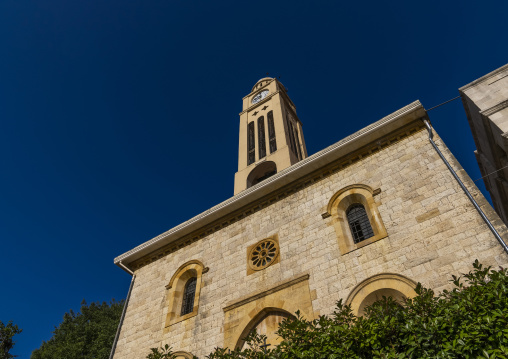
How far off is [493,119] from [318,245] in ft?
18.0

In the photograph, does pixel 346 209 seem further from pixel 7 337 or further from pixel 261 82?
pixel 261 82

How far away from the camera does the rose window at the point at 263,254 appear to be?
11.0 m

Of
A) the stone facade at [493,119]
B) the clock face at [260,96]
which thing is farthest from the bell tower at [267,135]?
the stone facade at [493,119]

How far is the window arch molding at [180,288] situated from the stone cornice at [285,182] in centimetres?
113

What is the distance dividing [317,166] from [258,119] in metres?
13.7

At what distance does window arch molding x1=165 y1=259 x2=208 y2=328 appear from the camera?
11.8m

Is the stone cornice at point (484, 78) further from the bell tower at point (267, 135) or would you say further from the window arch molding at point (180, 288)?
the bell tower at point (267, 135)

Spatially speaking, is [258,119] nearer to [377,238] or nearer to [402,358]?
[377,238]

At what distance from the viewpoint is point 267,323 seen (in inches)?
399

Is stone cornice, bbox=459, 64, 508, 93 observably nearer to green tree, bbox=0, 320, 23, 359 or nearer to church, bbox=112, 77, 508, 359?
church, bbox=112, 77, 508, 359

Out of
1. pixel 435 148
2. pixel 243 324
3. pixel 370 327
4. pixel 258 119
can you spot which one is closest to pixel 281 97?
pixel 258 119

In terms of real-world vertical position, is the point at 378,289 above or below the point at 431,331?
above

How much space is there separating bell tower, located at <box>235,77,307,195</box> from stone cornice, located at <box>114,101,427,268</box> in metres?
6.46

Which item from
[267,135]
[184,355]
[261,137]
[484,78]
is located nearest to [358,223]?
[484,78]
